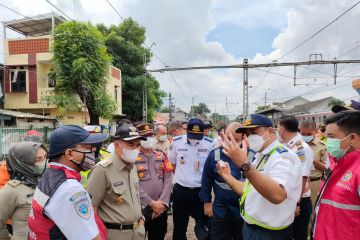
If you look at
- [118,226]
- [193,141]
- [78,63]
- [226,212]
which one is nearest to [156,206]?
[226,212]

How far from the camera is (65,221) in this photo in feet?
5.64

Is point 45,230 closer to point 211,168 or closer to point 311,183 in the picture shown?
point 211,168

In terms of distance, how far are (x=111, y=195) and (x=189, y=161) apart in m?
1.95

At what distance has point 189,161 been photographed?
461cm

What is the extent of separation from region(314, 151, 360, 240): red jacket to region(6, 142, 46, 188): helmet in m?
2.45

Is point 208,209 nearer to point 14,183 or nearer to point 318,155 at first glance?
point 318,155

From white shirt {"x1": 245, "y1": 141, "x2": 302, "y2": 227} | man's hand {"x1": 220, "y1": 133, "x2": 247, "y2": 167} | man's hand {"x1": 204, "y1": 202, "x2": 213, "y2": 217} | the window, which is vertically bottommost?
man's hand {"x1": 204, "y1": 202, "x2": 213, "y2": 217}

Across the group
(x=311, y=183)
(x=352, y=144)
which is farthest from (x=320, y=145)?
(x=352, y=144)

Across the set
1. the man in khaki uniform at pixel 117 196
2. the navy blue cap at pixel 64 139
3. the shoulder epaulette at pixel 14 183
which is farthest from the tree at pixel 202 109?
the navy blue cap at pixel 64 139

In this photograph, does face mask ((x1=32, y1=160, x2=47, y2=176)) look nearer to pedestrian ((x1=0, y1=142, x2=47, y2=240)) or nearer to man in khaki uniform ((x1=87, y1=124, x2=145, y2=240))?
pedestrian ((x1=0, y1=142, x2=47, y2=240))

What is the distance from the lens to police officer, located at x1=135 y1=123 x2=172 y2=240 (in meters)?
3.76

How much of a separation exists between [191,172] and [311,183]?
6.43 feet

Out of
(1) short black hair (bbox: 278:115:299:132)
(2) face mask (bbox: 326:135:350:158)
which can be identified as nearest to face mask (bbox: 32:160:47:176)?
(2) face mask (bbox: 326:135:350:158)

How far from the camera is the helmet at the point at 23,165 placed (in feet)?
9.03
